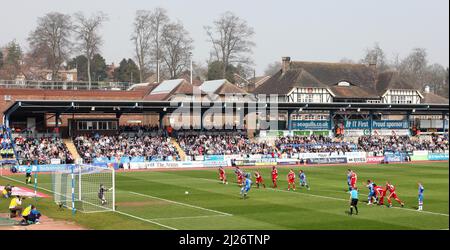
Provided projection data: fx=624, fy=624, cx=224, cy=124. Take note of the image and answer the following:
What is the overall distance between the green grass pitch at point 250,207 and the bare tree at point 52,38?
39418 millimetres

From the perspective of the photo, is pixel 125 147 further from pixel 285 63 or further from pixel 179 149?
pixel 285 63

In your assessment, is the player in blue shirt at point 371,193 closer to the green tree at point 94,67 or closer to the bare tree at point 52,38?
the bare tree at point 52,38

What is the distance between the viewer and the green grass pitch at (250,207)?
2534cm

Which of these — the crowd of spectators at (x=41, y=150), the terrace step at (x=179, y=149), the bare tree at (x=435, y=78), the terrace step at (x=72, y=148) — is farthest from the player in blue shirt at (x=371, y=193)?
the bare tree at (x=435, y=78)

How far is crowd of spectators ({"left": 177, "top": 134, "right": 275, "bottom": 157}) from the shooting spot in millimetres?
63750

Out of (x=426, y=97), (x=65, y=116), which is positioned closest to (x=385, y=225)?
(x=65, y=116)

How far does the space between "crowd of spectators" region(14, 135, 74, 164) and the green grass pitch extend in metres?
6.68

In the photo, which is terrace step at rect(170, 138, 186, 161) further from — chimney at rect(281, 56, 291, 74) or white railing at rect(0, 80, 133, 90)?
chimney at rect(281, 56, 291, 74)

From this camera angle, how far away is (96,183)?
3769 centimetres

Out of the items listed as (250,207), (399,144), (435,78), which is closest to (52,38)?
(399,144)

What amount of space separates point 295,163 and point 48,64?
43.8 metres

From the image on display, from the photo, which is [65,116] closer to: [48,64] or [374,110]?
[48,64]

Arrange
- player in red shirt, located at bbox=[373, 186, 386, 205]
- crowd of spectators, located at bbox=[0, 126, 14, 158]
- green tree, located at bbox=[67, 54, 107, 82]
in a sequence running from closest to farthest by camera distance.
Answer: player in red shirt, located at bbox=[373, 186, 386, 205]
crowd of spectators, located at bbox=[0, 126, 14, 158]
green tree, located at bbox=[67, 54, 107, 82]

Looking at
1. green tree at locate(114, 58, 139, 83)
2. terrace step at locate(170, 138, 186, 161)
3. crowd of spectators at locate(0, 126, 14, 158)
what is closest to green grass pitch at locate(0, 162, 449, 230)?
crowd of spectators at locate(0, 126, 14, 158)
